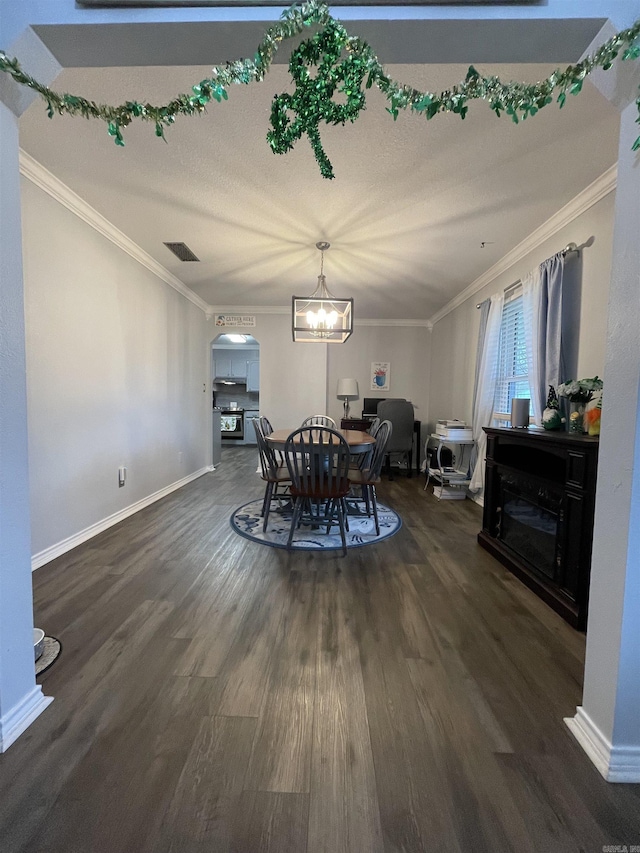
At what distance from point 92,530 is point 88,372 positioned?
1220 mm

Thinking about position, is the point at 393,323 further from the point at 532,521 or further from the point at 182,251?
the point at 532,521

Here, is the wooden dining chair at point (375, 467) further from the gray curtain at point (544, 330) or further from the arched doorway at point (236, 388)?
the arched doorway at point (236, 388)

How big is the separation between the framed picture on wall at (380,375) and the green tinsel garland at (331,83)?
15.7ft

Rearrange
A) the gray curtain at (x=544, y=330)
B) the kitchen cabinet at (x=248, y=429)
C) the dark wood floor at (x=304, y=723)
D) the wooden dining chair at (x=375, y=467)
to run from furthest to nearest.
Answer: the kitchen cabinet at (x=248, y=429) < the wooden dining chair at (x=375, y=467) < the gray curtain at (x=544, y=330) < the dark wood floor at (x=304, y=723)

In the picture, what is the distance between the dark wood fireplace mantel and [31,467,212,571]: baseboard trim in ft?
9.61

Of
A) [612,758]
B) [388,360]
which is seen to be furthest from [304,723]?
[388,360]

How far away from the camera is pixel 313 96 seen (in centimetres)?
91

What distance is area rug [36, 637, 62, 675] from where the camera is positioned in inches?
51.2

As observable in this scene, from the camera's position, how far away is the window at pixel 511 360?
3100mm

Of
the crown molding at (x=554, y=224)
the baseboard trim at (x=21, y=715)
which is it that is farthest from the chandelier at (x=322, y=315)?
the baseboard trim at (x=21, y=715)

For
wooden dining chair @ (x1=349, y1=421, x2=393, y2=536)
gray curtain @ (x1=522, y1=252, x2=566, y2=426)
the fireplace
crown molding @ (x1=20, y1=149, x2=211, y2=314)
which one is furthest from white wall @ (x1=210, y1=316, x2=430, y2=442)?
the fireplace

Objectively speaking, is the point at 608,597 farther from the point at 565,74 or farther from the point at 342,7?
the point at 342,7

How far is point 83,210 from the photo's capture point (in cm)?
241

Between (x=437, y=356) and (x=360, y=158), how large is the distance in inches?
152
